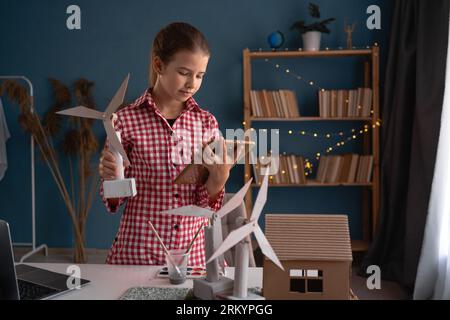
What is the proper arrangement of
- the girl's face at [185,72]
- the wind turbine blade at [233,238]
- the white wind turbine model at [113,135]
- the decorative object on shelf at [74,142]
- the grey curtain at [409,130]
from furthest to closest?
1. the decorative object on shelf at [74,142]
2. the grey curtain at [409,130]
3. the girl's face at [185,72]
4. the white wind turbine model at [113,135]
5. the wind turbine blade at [233,238]

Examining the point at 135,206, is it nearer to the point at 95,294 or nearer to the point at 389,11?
Result: the point at 95,294

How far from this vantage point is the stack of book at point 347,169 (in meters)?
3.92

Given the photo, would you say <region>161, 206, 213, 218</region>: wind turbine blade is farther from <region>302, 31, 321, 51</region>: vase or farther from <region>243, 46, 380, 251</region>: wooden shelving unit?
<region>302, 31, 321, 51</region>: vase

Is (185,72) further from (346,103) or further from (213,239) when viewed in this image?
(346,103)

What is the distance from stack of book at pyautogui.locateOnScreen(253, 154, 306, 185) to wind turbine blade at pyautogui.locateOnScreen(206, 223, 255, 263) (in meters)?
2.87

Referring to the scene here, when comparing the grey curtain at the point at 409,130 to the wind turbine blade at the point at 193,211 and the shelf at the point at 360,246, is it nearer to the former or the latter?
the shelf at the point at 360,246

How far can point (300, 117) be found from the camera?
3.89m

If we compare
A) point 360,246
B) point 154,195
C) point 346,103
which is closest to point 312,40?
point 346,103

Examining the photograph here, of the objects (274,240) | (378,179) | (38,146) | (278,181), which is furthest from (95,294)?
(38,146)

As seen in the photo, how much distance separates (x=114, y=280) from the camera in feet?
4.53

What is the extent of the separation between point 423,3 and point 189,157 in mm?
2536

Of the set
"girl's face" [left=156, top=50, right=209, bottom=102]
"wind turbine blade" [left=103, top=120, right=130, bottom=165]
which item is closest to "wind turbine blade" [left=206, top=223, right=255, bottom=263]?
"wind turbine blade" [left=103, top=120, right=130, bottom=165]

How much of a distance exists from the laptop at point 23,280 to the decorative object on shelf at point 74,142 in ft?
8.52

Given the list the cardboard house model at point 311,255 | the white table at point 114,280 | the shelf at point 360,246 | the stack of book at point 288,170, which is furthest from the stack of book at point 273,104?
the cardboard house model at point 311,255
